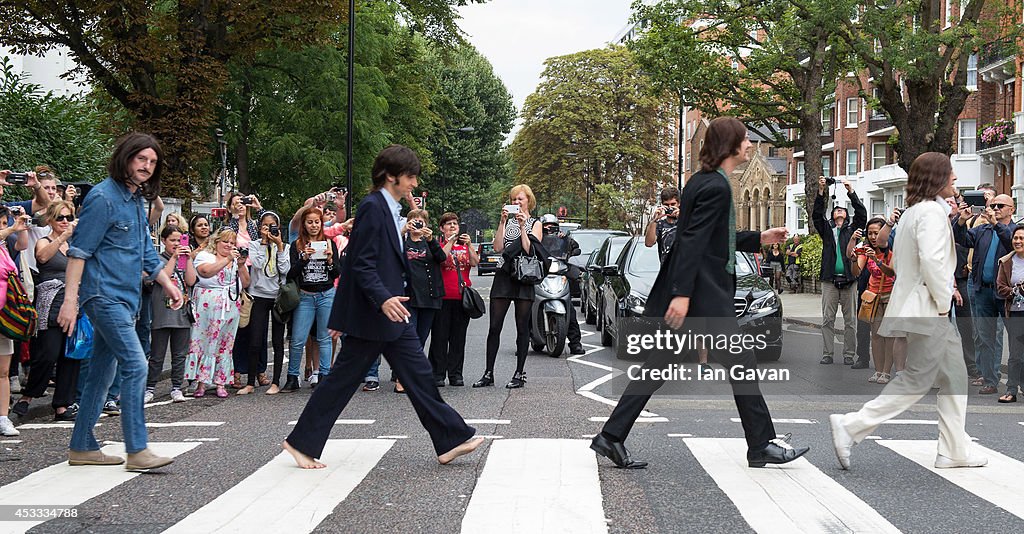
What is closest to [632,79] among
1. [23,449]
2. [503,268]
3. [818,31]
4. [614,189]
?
[614,189]

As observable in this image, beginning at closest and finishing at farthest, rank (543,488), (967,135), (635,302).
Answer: (543,488), (635,302), (967,135)

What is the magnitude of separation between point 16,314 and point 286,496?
3.34 m

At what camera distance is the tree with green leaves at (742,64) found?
30.5m

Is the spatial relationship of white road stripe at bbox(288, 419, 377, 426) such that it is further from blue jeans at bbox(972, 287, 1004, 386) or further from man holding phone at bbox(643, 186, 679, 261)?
blue jeans at bbox(972, 287, 1004, 386)

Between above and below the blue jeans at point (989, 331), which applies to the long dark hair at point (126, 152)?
above

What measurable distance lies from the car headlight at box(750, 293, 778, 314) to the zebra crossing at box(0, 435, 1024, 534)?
6218 millimetres

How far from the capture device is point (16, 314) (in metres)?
7.97

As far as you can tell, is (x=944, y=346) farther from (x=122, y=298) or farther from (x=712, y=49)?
(x=712, y=49)

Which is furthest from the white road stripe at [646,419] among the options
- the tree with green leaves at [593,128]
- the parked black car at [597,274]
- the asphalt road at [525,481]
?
the tree with green leaves at [593,128]

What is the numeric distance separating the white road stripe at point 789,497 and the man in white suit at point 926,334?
0.48 meters

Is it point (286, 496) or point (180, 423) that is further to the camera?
point (180, 423)

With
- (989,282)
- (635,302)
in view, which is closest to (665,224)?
(635,302)

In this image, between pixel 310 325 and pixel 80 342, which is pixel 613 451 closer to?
pixel 80 342

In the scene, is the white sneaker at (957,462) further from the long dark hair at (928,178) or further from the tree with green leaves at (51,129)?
the tree with green leaves at (51,129)
